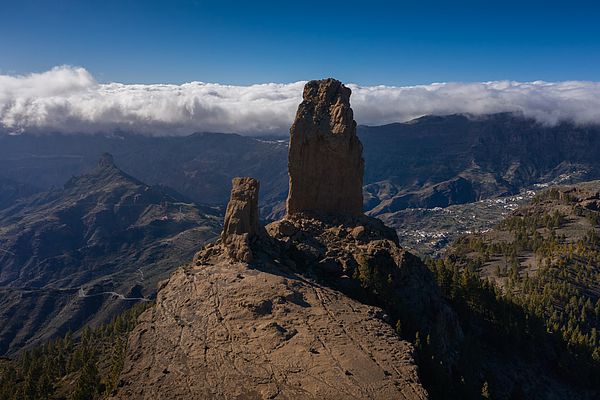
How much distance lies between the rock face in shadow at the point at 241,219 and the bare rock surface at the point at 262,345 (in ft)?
25.6

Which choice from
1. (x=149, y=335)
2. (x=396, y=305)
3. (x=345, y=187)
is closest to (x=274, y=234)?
(x=345, y=187)

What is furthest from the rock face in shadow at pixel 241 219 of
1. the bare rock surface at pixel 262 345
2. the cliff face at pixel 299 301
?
the bare rock surface at pixel 262 345

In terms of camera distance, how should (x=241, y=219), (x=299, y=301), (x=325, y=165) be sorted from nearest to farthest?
1. (x=299, y=301)
2. (x=241, y=219)
3. (x=325, y=165)

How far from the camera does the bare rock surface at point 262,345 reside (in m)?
55.4

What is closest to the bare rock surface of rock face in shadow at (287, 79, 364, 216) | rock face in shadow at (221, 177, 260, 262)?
rock face in shadow at (221, 177, 260, 262)

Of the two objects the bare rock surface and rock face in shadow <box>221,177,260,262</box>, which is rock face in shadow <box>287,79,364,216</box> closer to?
rock face in shadow <box>221,177,260,262</box>

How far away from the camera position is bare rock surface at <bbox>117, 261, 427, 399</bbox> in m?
55.4

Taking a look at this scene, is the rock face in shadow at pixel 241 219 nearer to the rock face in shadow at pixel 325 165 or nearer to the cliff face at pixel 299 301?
the cliff face at pixel 299 301

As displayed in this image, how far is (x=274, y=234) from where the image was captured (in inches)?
4060

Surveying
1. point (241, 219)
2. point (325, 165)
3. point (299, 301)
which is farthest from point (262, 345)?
point (325, 165)

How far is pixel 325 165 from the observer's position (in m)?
112

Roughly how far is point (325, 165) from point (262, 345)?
56.8 m

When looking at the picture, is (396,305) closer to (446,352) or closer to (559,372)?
(446,352)

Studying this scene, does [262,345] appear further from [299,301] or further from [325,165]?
[325,165]
